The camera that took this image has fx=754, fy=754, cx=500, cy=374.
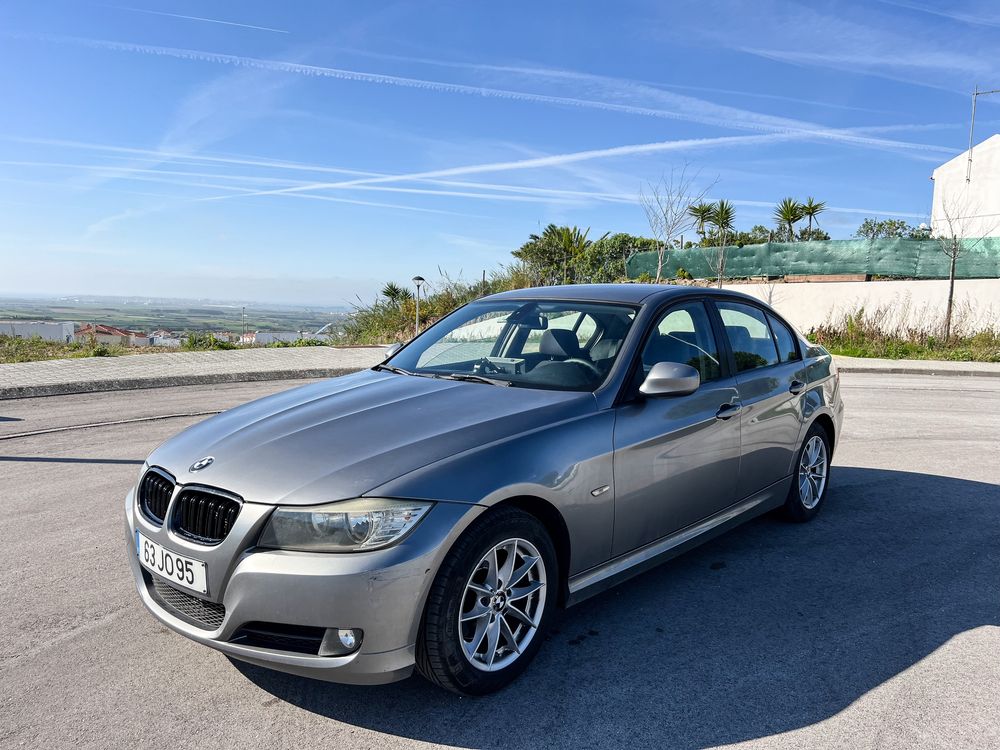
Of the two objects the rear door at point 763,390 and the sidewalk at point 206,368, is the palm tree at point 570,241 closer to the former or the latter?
the sidewalk at point 206,368

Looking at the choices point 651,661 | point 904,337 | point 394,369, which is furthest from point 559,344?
point 904,337

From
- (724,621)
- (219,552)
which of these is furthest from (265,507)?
(724,621)

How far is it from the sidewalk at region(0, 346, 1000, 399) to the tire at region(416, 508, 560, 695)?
7.98 m

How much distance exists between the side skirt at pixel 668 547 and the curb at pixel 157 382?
920 cm

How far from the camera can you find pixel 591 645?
346 cm

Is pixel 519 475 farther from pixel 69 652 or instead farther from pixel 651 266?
pixel 651 266

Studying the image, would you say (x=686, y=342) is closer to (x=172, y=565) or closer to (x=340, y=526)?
(x=340, y=526)

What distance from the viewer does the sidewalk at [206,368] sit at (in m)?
12.1

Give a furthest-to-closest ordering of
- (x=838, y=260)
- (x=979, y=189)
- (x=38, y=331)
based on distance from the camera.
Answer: (x=979, y=189) < (x=838, y=260) < (x=38, y=331)

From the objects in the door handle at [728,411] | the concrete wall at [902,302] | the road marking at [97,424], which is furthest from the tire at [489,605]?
the concrete wall at [902,302]

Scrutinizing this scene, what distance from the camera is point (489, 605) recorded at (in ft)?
9.81

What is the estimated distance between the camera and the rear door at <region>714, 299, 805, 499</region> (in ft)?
14.7

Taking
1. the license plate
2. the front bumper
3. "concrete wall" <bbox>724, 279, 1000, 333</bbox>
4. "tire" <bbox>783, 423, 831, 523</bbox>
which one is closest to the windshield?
the front bumper

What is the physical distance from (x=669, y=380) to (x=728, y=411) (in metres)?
0.80
